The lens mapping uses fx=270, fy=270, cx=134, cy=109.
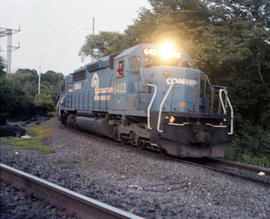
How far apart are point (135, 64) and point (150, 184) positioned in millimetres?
4198

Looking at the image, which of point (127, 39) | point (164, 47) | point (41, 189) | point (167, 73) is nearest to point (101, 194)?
point (41, 189)

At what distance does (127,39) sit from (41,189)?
1401 cm

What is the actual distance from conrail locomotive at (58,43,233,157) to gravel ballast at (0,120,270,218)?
682 millimetres

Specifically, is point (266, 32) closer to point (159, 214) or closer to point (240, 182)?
point (240, 182)

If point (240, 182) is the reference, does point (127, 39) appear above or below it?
above

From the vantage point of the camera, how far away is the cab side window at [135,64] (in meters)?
7.78

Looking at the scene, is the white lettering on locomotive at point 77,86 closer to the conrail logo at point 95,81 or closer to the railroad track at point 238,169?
the conrail logo at point 95,81

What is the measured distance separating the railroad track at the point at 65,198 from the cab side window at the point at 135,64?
15.3ft

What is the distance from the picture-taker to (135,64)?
7848 mm

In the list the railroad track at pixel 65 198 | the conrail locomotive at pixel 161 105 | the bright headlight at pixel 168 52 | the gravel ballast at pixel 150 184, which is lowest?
the gravel ballast at pixel 150 184

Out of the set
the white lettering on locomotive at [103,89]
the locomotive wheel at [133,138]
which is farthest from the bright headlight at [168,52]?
the locomotive wheel at [133,138]

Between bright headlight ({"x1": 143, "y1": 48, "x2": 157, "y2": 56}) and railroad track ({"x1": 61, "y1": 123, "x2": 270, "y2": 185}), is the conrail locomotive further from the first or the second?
railroad track ({"x1": 61, "y1": 123, "x2": 270, "y2": 185})

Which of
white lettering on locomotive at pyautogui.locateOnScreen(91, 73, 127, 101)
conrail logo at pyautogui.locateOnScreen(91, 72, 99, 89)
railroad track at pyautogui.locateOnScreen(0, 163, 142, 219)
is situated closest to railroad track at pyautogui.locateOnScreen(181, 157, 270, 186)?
white lettering on locomotive at pyautogui.locateOnScreen(91, 73, 127, 101)

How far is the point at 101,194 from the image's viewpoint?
12.3ft
